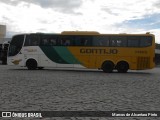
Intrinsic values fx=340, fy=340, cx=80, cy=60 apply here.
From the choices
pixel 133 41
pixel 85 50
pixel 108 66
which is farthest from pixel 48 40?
pixel 133 41

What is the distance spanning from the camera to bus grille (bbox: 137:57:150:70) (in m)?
24.8

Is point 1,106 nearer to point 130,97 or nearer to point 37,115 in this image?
point 37,115

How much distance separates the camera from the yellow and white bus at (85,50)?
2506 centimetres

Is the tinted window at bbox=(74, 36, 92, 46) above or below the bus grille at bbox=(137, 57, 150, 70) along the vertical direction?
above

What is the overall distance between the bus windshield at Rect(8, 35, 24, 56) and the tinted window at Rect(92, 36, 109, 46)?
581cm

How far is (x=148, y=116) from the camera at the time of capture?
7.49 m

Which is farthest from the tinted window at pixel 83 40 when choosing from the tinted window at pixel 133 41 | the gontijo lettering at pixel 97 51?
the tinted window at pixel 133 41

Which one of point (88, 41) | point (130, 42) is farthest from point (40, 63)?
point (130, 42)

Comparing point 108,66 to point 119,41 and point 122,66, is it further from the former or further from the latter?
point 119,41

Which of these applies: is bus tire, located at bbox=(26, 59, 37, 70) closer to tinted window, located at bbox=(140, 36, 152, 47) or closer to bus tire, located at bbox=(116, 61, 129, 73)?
bus tire, located at bbox=(116, 61, 129, 73)

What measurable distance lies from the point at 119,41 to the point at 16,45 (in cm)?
816

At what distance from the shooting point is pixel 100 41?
25.6m

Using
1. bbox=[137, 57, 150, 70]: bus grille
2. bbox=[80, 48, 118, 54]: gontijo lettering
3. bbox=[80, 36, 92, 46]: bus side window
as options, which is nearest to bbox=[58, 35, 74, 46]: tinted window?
bbox=[80, 36, 92, 46]: bus side window

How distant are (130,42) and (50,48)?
6.15m
